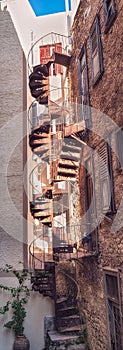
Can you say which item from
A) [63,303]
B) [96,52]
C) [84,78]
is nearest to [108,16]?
[96,52]

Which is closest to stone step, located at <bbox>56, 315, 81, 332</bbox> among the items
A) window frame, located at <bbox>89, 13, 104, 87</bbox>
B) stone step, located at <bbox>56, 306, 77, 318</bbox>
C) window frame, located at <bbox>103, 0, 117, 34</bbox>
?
stone step, located at <bbox>56, 306, 77, 318</bbox>

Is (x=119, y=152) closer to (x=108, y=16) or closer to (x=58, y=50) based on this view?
(x=108, y=16)

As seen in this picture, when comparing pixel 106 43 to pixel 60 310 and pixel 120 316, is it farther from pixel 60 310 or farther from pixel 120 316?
pixel 60 310

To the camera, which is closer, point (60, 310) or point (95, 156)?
point (95, 156)

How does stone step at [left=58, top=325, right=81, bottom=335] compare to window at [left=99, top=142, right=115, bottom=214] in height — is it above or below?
below

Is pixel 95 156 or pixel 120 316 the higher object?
pixel 95 156

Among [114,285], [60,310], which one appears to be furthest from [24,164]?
[114,285]

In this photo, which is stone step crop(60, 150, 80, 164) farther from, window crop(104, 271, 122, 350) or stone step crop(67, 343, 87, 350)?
stone step crop(67, 343, 87, 350)
